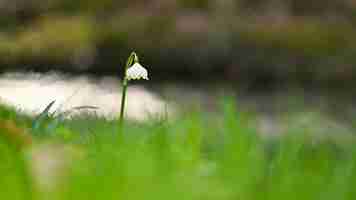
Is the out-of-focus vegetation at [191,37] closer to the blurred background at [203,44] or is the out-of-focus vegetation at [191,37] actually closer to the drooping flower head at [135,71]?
the blurred background at [203,44]

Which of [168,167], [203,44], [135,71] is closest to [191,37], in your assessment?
[203,44]

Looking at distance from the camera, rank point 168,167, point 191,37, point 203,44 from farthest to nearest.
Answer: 1. point 191,37
2. point 203,44
3. point 168,167

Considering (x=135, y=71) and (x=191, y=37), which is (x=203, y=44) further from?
(x=135, y=71)

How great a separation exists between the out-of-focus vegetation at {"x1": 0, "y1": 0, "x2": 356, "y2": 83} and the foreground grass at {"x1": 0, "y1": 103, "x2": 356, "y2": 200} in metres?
15.0

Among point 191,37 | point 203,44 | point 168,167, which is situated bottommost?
point 203,44

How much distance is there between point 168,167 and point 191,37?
58.7ft

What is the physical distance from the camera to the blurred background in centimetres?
1691

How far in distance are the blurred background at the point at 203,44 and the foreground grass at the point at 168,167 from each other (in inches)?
496

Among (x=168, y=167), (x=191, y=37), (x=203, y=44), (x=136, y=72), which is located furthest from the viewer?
(x=191, y=37)

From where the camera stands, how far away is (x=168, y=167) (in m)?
1.66

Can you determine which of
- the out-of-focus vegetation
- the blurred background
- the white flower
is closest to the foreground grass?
the white flower

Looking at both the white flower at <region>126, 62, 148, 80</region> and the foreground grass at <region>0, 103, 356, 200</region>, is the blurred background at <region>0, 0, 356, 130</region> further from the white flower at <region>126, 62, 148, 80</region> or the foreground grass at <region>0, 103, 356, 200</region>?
the foreground grass at <region>0, 103, 356, 200</region>

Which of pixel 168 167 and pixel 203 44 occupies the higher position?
pixel 168 167

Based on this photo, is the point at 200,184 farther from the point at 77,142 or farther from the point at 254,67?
the point at 254,67
